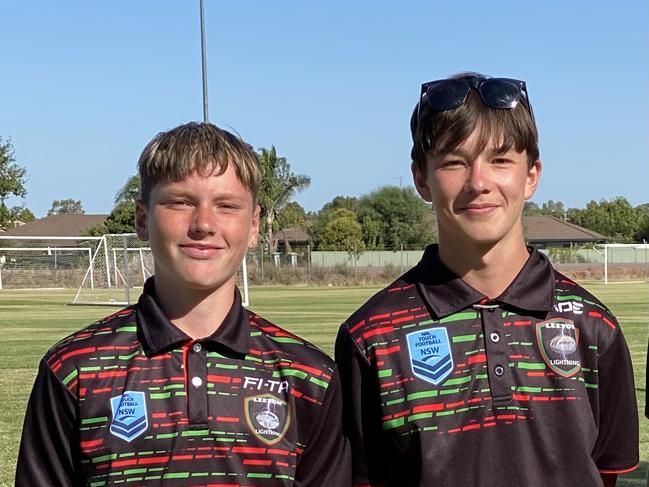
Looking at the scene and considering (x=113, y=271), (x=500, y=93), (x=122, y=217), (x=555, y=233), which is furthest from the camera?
(x=555, y=233)

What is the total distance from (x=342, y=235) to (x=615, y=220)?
114ft

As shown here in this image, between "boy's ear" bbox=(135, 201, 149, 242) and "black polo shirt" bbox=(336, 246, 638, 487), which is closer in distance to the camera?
"black polo shirt" bbox=(336, 246, 638, 487)

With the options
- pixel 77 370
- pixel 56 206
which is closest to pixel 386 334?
pixel 77 370

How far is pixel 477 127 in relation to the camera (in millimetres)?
2824

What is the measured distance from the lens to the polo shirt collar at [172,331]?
8.91 feet

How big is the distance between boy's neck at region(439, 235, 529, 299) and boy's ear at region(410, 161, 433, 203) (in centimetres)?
18

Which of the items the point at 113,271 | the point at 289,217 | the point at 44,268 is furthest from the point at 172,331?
the point at 289,217

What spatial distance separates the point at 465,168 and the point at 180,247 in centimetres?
88

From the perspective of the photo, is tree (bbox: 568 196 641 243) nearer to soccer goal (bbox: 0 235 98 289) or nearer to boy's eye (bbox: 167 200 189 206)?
→ soccer goal (bbox: 0 235 98 289)

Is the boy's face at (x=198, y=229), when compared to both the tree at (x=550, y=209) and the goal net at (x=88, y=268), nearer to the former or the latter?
the goal net at (x=88, y=268)

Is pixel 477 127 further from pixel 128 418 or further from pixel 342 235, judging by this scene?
pixel 342 235

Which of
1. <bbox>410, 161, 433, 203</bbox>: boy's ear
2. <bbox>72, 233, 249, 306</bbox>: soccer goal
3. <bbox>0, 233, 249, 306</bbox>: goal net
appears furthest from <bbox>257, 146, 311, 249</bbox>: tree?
<bbox>410, 161, 433, 203</bbox>: boy's ear

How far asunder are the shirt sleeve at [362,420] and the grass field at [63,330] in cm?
363

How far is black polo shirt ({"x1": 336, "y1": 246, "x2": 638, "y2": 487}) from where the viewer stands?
8.90 feet
